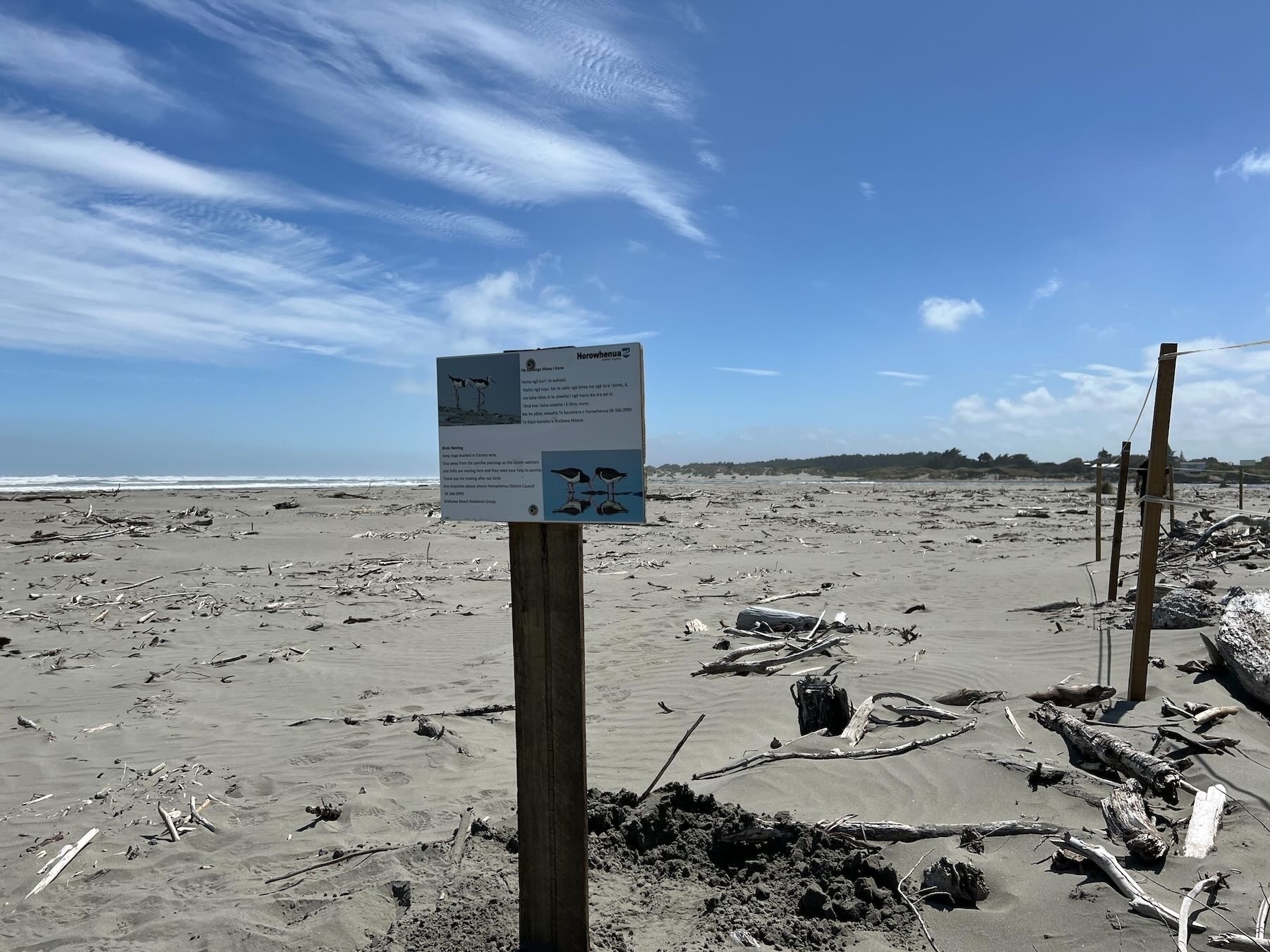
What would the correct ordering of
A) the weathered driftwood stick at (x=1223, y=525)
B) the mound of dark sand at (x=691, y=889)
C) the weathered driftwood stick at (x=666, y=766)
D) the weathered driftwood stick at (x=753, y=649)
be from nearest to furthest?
the mound of dark sand at (x=691, y=889) < the weathered driftwood stick at (x=666, y=766) < the weathered driftwood stick at (x=753, y=649) < the weathered driftwood stick at (x=1223, y=525)

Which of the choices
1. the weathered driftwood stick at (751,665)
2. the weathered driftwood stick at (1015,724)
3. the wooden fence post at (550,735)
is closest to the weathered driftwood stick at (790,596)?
the weathered driftwood stick at (751,665)

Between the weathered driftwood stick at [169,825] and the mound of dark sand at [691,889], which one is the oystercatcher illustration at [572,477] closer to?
the mound of dark sand at [691,889]

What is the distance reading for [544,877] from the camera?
3062 millimetres

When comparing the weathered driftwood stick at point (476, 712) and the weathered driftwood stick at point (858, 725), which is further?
the weathered driftwood stick at point (476, 712)

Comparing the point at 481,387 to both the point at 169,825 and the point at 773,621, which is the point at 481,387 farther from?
the point at 773,621

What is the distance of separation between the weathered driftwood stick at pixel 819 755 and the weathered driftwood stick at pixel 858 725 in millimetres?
191

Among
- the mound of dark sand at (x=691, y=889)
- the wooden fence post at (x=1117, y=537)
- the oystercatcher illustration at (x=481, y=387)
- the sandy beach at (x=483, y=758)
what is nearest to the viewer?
the oystercatcher illustration at (x=481, y=387)

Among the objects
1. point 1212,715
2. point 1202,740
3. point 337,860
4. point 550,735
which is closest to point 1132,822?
point 1202,740

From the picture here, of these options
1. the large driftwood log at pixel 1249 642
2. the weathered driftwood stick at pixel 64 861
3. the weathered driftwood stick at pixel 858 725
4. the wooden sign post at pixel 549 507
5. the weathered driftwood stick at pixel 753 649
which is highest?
the wooden sign post at pixel 549 507

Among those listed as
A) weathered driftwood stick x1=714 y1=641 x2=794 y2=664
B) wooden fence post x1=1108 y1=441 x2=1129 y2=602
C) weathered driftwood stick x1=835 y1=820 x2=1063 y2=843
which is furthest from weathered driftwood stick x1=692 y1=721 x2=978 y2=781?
wooden fence post x1=1108 y1=441 x2=1129 y2=602

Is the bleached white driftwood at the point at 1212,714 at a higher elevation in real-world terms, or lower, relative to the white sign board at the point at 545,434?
lower

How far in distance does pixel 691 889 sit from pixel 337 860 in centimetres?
195

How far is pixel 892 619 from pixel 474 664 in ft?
17.4

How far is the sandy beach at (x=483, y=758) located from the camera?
11.4ft
